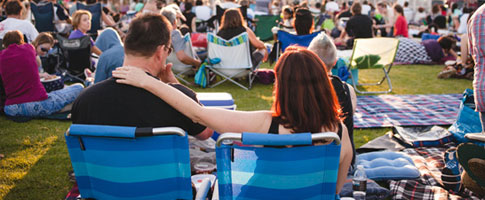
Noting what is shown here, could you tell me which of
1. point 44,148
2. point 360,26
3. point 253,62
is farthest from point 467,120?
point 360,26

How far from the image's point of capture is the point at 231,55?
717 cm

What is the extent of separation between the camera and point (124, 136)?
192 cm

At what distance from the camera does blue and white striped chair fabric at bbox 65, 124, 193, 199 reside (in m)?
1.96

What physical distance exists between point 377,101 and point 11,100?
5.18 metres

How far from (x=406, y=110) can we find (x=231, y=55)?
2.88 metres

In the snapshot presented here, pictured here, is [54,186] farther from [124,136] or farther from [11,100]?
[11,100]

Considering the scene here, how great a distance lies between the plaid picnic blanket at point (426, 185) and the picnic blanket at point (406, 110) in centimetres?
127

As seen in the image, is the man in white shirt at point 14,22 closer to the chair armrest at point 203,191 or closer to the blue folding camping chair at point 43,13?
the blue folding camping chair at point 43,13

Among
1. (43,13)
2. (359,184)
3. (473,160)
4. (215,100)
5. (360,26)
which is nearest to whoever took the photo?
(473,160)

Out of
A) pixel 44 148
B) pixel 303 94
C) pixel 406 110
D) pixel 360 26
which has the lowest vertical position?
pixel 406 110

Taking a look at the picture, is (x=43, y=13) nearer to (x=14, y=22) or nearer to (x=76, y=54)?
(x=14, y=22)

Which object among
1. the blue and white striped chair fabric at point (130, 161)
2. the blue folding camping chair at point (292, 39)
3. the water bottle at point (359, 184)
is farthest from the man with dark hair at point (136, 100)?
the blue folding camping chair at point (292, 39)

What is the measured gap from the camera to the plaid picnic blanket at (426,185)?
3.37 meters

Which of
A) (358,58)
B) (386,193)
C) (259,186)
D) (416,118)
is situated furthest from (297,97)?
(358,58)
